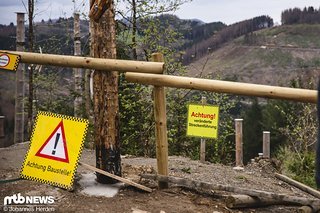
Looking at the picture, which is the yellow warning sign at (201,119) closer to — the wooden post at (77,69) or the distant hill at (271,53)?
the wooden post at (77,69)

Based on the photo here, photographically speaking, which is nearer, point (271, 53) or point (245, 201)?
point (245, 201)

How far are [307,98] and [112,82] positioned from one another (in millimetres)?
2016

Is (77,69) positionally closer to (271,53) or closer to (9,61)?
(9,61)

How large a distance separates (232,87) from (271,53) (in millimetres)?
122707

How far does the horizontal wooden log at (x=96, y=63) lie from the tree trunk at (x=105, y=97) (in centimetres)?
20

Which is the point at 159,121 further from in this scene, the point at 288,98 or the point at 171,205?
the point at 288,98

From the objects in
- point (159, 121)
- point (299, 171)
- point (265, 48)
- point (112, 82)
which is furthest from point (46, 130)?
point (265, 48)

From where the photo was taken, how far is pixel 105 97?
4.25 m

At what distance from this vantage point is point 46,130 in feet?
13.5

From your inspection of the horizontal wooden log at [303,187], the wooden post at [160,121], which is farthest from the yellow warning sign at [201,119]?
the wooden post at [160,121]

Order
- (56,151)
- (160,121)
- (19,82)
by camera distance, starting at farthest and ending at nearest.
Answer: (19,82)
(160,121)
(56,151)

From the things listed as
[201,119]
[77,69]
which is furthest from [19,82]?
[201,119]

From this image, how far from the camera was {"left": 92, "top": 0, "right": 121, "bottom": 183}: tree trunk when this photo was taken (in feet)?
13.9

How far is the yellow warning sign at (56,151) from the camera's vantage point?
400cm
